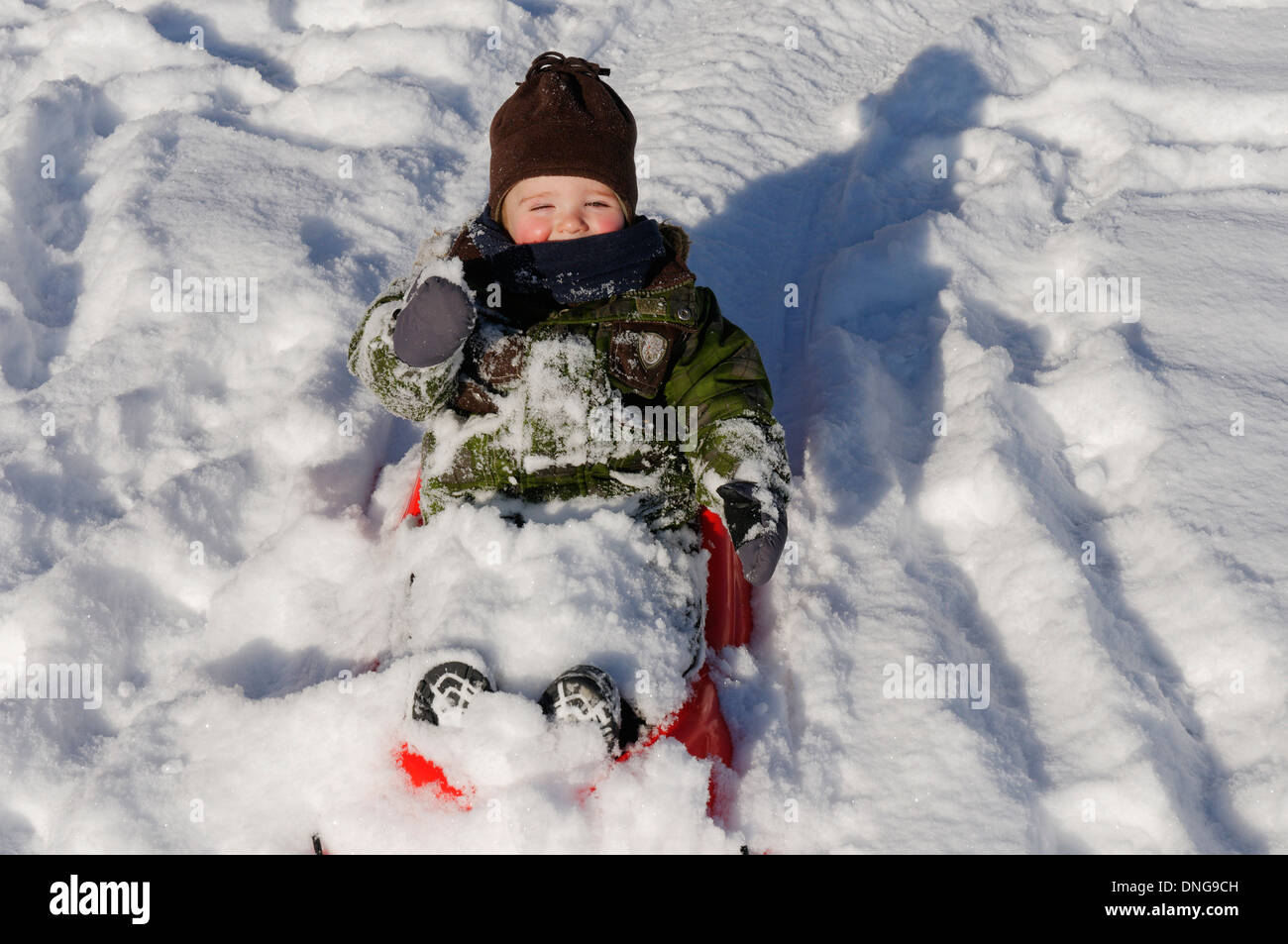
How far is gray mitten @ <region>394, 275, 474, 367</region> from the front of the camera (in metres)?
2.01

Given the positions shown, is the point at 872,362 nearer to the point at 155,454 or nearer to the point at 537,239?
the point at 537,239

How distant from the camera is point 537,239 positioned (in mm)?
2352

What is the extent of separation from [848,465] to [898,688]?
0.71m

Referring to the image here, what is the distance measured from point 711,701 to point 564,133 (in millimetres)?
1392

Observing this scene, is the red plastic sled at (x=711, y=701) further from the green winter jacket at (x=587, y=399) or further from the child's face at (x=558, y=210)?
the child's face at (x=558, y=210)

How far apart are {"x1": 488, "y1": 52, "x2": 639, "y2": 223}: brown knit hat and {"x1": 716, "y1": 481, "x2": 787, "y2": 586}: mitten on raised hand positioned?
85 centimetres

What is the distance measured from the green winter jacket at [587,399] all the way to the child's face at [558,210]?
0.15 meters

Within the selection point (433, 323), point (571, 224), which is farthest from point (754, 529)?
point (571, 224)

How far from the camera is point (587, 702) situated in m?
1.78

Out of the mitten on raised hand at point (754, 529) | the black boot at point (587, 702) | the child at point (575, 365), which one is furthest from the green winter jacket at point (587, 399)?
the black boot at point (587, 702)

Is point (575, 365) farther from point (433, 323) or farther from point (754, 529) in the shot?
point (754, 529)

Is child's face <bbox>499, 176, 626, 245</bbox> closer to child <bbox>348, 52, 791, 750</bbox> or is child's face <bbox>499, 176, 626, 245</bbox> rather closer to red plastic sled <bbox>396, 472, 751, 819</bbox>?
child <bbox>348, 52, 791, 750</bbox>
